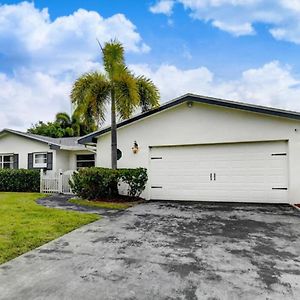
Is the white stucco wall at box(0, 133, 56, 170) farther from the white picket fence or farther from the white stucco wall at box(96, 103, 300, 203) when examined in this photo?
the white stucco wall at box(96, 103, 300, 203)

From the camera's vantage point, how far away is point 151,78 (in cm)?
1282

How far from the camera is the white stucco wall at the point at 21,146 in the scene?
56.2ft

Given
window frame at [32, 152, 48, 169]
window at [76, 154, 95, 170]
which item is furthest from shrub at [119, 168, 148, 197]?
window frame at [32, 152, 48, 169]

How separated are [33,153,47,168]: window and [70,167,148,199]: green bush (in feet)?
19.3

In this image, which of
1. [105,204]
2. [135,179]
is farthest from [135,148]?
[105,204]

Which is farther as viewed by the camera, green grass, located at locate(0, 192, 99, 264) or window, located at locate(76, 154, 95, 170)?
window, located at locate(76, 154, 95, 170)

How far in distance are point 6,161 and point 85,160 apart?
500cm

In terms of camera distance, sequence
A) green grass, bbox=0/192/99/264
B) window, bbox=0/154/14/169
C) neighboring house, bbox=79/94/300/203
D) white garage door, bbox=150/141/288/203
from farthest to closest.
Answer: window, bbox=0/154/14/169, white garage door, bbox=150/141/288/203, neighboring house, bbox=79/94/300/203, green grass, bbox=0/192/99/264

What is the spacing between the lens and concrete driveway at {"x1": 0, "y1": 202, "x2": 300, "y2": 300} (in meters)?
3.46

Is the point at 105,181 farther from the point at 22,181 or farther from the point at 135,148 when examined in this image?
the point at 22,181

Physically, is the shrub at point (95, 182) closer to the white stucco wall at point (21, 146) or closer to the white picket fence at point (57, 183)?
the white picket fence at point (57, 183)

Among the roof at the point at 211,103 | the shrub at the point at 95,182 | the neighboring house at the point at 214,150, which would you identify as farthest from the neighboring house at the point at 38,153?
the shrub at the point at 95,182

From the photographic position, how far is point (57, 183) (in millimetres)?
14773

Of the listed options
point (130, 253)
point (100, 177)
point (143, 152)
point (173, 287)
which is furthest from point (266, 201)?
point (173, 287)
